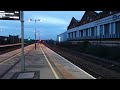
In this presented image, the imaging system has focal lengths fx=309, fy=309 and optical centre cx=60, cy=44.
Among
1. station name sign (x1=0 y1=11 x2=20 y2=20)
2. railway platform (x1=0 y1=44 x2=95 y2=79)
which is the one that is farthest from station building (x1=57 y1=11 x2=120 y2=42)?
station name sign (x1=0 y1=11 x2=20 y2=20)

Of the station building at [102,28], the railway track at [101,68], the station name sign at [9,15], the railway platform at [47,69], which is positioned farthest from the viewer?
the station building at [102,28]

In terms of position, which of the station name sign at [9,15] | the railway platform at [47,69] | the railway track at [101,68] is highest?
the station name sign at [9,15]

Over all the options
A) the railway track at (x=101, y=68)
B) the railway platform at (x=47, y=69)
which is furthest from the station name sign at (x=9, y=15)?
the railway track at (x=101, y=68)

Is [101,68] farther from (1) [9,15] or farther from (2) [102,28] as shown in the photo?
(2) [102,28]

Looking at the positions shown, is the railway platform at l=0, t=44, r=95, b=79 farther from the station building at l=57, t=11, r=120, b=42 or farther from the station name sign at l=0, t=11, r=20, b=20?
the station building at l=57, t=11, r=120, b=42

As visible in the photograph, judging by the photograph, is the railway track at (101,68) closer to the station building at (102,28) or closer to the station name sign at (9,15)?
the station building at (102,28)

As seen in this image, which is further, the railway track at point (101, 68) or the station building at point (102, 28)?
the station building at point (102, 28)

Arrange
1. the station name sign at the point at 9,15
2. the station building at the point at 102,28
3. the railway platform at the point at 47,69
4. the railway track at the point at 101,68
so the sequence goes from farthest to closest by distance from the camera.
Answer: the station building at the point at 102,28
the railway track at the point at 101,68
the railway platform at the point at 47,69
the station name sign at the point at 9,15

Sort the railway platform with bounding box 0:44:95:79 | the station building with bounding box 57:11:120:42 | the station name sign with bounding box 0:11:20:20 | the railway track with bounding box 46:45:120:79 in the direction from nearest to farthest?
the station name sign with bounding box 0:11:20:20 → the railway platform with bounding box 0:44:95:79 → the railway track with bounding box 46:45:120:79 → the station building with bounding box 57:11:120:42
